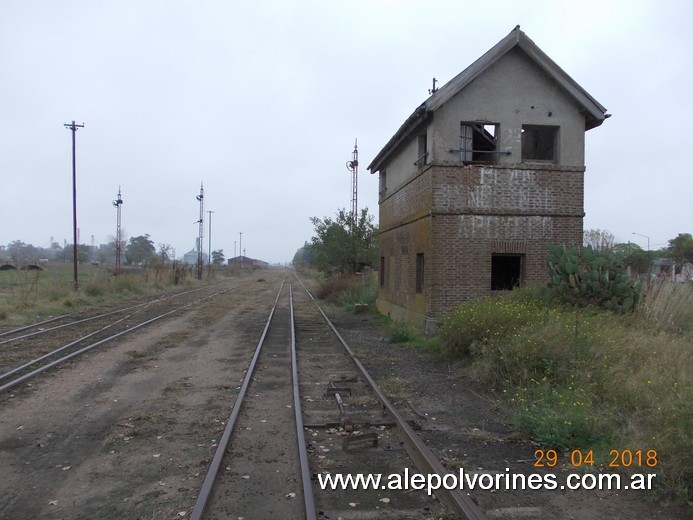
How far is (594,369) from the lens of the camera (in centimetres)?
742

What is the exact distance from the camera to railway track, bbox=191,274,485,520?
A: 14.3 ft

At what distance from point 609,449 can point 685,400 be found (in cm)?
89

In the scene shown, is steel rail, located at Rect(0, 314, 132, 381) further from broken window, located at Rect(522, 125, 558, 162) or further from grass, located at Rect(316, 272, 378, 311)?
broken window, located at Rect(522, 125, 558, 162)

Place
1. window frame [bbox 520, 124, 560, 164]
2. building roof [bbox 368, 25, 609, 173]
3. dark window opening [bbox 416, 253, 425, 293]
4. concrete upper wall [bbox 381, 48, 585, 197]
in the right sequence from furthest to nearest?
dark window opening [bbox 416, 253, 425, 293] < window frame [bbox 520, 124, 560, 164] < concrete upper wall [bbox 381, 48, 585, 197] < building roof [bbox 368, 25, 609, 173]

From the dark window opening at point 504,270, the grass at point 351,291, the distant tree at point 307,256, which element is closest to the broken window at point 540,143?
the dark window opening at point 504,270

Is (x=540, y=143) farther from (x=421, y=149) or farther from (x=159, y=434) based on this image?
(x=159, y=434)

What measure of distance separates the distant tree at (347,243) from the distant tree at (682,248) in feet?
82.3

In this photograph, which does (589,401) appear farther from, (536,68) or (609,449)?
(536,68)

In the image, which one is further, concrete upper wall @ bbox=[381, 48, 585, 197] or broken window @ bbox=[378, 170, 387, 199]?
broken window @ bbox=[378, 170, 387, 199]

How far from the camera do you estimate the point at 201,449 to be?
225 inches

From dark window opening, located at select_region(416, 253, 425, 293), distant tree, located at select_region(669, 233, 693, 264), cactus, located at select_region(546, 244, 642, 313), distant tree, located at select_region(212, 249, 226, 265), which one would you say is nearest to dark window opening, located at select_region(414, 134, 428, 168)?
dark window opening, located at select_region(416, 253, 425, 293)
